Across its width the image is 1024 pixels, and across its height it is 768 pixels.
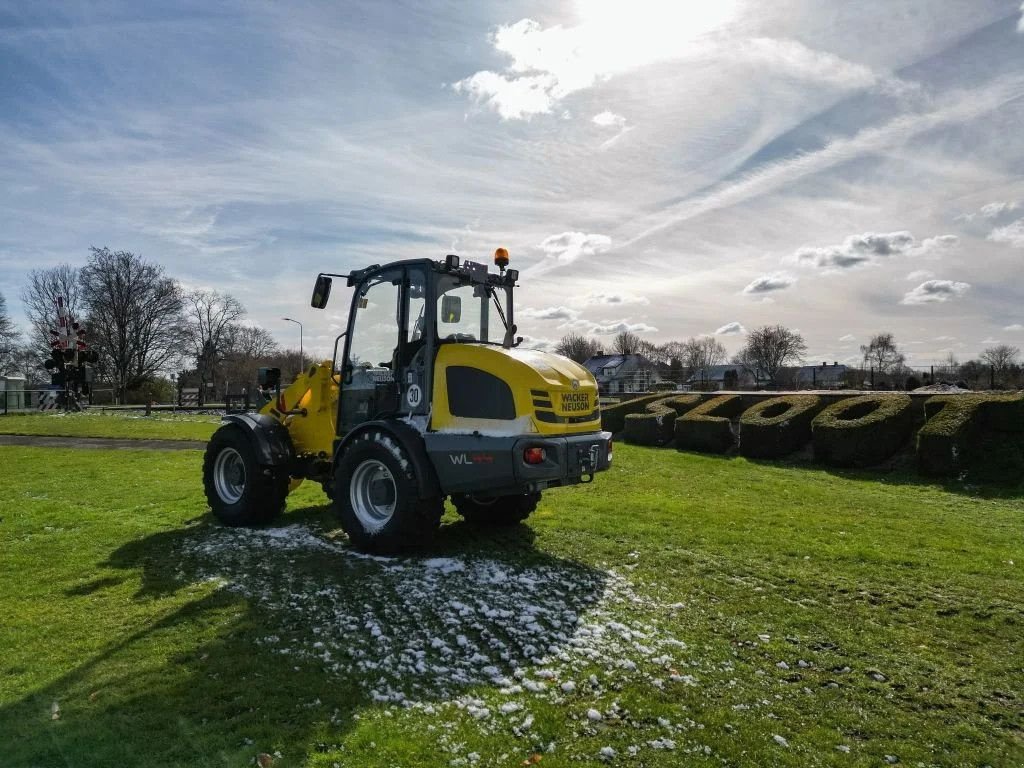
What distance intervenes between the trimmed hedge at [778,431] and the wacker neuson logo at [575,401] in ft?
29.8

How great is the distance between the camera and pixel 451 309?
7.40 meters

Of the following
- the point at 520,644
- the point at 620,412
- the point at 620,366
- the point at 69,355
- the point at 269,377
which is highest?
the point at 620,366

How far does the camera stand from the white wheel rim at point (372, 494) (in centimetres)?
705

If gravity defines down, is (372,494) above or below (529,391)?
below

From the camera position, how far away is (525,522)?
27.7 feet

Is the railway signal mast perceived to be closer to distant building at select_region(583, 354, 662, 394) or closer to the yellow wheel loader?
the yellow wheel loader

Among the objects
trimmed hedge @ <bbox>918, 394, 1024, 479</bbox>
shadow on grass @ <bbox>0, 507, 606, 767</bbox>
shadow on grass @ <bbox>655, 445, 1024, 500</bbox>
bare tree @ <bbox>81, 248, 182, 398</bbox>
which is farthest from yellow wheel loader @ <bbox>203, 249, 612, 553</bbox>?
bare tree @ <bbox>81, 248, 182, 398</bbox>

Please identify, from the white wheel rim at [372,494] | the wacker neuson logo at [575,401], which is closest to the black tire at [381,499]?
the white wheel rim at [372,494]

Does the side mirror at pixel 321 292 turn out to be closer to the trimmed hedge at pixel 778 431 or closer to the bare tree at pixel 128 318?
the trimmed hedge at pixel 778 431

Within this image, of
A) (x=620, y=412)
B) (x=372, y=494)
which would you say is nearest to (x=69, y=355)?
(x=620, y=412)

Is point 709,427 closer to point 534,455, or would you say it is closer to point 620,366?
point 534,455

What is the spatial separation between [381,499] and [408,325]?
74.5 inches

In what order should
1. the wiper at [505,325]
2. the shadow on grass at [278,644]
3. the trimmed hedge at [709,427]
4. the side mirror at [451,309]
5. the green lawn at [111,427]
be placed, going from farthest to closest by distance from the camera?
the green lawn at [111,427]
the trimmed hedge at [709,427]
the wiper at [505,325]
the side mirror at [451,309]
the shadow on grass at [278,644]

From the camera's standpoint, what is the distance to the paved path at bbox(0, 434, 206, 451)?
702 inches
